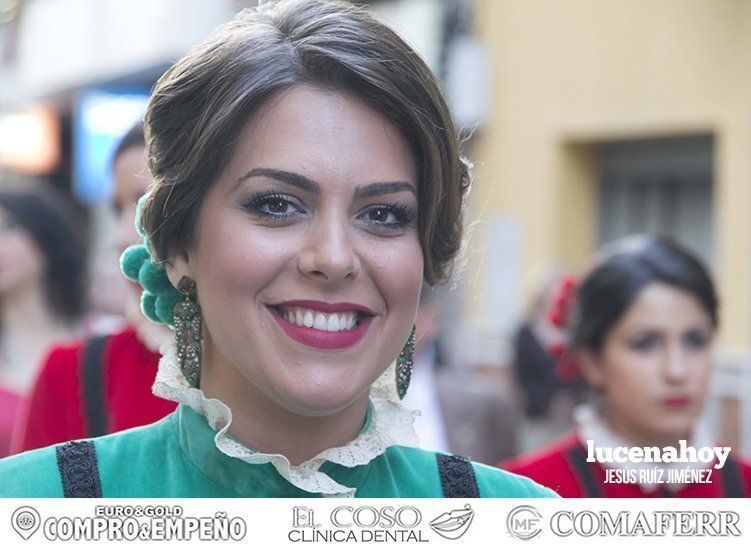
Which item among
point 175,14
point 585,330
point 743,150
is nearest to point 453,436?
point 585,330

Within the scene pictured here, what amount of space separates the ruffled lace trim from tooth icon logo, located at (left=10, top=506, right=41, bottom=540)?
0.66 feet

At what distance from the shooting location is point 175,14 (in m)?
8.82

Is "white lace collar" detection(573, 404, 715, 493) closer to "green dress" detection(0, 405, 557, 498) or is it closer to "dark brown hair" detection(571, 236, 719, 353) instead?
"dark brown hair" detection(571, 236, 719, 353)

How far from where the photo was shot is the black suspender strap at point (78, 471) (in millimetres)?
1364

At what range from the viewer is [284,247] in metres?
1.33

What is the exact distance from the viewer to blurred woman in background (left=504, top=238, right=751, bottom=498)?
7.30ft

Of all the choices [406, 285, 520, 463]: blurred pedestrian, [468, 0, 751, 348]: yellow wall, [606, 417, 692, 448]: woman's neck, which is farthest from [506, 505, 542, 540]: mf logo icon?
[468, 0, 751, 348]: yellow wall

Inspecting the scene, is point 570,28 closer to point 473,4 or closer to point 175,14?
point 473,4

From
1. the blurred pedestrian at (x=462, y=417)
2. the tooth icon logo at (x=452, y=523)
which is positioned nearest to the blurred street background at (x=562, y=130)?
the blurred pedestrian at (x=462, y=417)

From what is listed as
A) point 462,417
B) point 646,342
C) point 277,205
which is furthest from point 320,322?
point 462,417

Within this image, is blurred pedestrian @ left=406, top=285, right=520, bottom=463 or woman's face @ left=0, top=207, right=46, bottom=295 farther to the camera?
woman's face @ left=0, top=207, right=46, bottom=295

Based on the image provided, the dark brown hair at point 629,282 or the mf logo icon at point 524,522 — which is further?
the dark brown hair at point 629,282

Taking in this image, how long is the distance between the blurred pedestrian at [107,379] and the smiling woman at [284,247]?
0.53m

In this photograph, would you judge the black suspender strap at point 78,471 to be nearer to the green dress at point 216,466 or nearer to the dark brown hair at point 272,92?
the green dress at point 216,466
